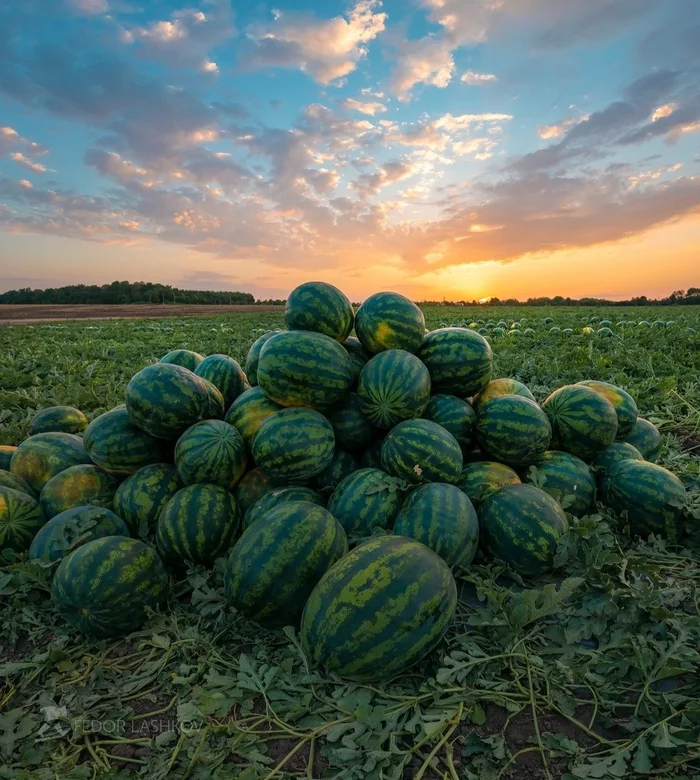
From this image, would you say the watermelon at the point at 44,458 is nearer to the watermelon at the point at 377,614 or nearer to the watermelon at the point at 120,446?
the watermelon at the point at 120,446

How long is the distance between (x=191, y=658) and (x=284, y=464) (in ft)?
3.60

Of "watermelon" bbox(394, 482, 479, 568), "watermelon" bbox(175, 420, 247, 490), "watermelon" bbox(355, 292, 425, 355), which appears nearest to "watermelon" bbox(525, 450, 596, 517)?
"watermelon" bbox(394, 482, 479, 568)

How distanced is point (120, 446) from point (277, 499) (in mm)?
1243

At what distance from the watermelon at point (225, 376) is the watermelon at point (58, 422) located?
134 centimetres

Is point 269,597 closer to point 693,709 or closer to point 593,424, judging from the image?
point 693,709

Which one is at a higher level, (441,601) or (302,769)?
(441,601)

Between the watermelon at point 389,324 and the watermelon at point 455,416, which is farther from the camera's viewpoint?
the watermelon at point 389,324

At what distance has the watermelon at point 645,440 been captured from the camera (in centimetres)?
395

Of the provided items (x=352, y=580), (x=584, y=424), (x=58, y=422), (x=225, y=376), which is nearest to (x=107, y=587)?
(x=352, y=580)

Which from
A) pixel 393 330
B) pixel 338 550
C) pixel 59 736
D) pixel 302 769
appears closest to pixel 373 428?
pixel 393 330

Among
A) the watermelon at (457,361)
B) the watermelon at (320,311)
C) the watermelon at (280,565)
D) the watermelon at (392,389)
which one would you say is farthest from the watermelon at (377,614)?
the watermelon at (320,311)

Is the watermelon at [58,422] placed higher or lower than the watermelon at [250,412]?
lower

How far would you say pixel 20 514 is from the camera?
3.24 meters

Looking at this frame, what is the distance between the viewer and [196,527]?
9.47ft
